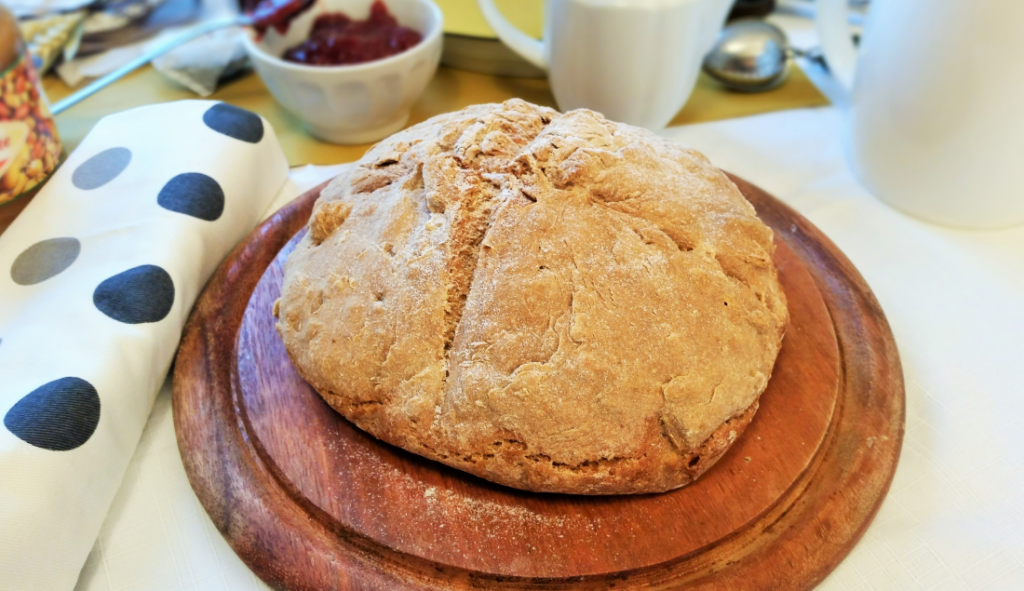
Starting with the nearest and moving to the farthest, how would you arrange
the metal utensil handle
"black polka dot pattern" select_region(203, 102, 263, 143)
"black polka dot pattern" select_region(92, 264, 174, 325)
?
"black polka dot pattern" select_region(92, 264, 174, 325) → "black polka dot pattern" select_region(203, 102, 263, 143) → the metal utensil handle

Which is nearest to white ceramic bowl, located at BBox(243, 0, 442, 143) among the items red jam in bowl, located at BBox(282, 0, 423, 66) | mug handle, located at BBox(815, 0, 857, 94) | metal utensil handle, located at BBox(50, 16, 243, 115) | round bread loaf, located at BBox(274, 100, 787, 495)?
red jam in bowl, located at BBox(282, 0, 423, 66)

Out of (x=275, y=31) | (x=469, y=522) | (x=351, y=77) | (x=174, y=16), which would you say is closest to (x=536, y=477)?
(x=469, y=522)

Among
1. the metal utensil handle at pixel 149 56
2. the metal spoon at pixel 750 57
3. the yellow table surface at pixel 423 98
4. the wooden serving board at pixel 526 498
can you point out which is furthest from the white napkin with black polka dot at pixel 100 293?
the metal spoon at pixel 750 57

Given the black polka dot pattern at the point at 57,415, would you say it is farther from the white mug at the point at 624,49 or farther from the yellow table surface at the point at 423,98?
the white mug at the point at 624,49

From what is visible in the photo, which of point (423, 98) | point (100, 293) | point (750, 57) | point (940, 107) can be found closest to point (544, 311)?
point (100, 293)

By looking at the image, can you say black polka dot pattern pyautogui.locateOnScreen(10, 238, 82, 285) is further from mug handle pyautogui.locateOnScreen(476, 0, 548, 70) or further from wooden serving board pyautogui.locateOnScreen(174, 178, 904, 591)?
mug handle pyautogui.locateOnScreen(476, 0, 548, 70)

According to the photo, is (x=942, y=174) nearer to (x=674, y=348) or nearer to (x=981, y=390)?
(x=981, y=390)

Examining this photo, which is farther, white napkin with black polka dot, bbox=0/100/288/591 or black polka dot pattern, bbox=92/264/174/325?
black polka dot pattern, bbox=92/264/174/325

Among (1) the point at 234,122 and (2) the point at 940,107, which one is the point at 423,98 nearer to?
(1) the point at 234,122
